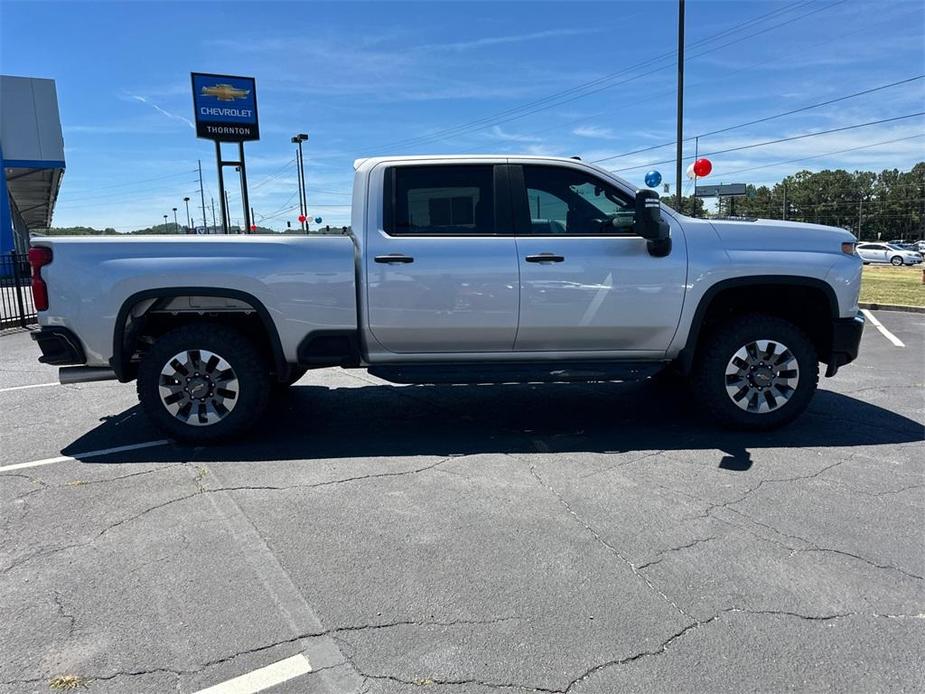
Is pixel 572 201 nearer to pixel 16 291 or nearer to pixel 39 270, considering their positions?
pixel 39 270

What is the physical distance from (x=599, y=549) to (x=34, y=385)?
6857 mm

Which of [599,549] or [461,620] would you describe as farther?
[599,549]

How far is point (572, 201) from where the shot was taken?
481cm

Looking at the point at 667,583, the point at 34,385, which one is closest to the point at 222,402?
the point at 667,583

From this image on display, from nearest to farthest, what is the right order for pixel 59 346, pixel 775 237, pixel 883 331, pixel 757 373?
pixel 59 346 → pixel 775 237 → pixel 757 373 → pixel 883 331

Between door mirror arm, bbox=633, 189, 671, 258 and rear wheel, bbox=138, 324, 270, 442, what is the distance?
2991 mm

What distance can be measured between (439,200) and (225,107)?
785 inches

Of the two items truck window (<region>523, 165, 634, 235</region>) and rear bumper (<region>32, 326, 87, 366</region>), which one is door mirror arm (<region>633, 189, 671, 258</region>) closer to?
truck window (<region>523, 165, 634, 235</region>)

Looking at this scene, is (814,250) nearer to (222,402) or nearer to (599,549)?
(599,549)

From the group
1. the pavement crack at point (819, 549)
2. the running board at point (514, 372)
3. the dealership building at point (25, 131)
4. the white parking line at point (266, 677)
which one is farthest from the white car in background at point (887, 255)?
the white parking line at point (266, 677)

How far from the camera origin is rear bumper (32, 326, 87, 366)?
14.6ft

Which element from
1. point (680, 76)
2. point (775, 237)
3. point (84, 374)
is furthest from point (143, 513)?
point (680, 76)

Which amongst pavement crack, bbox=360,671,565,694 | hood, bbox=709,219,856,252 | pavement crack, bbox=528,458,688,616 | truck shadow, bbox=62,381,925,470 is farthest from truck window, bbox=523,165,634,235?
pavement crack, bbox=360,671,565,694

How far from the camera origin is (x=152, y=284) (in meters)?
4.40
